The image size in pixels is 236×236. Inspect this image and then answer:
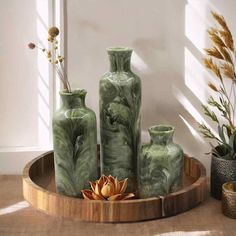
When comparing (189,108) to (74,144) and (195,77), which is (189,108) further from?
(74,144)

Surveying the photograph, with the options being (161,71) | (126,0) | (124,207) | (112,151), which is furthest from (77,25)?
(124,207)

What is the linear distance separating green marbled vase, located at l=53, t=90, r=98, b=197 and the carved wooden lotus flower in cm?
4

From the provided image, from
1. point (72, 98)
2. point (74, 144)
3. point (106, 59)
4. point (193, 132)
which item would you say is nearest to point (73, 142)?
point (74, 144)

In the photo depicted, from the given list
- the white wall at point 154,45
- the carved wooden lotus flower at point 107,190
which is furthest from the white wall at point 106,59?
the carved wooden lotus flower at point 107,190

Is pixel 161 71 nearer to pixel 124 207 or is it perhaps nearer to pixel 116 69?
pixel 116 69

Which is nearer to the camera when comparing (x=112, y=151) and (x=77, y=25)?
(x=112, y=151)

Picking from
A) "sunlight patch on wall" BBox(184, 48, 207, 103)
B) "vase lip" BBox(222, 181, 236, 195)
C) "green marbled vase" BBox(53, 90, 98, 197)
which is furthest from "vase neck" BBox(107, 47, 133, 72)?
"vase lip" BBox(222, 181, 236, 195)

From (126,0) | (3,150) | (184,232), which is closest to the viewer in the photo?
(184,232)

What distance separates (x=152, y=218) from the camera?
4.38 feet

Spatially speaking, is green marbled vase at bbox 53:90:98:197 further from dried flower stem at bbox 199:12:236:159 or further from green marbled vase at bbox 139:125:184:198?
dried flower stem at bbox 199:12:236:159

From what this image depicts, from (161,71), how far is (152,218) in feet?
1.56

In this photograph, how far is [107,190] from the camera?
1.35 metres

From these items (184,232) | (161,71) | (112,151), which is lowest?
(184,232)

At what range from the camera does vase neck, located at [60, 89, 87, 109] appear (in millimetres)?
1368
